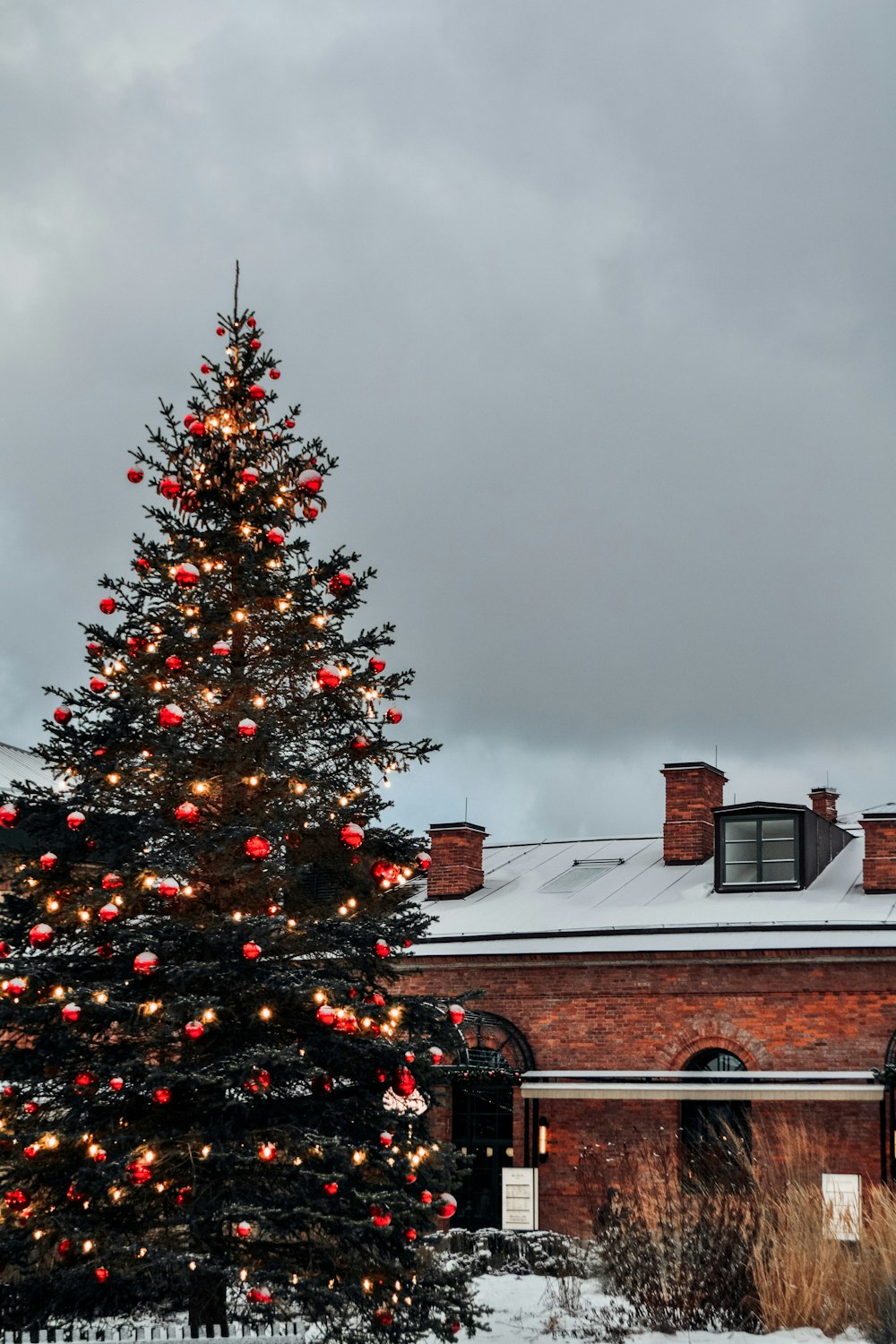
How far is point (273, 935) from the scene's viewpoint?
10.9 meters

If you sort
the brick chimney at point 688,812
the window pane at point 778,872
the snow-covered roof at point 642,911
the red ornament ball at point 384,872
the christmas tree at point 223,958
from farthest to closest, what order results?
the brick chimney at point 688,812 < the window pane at point 778,872 < the snow-covered roof at point 642,911 < the red ornament ball at point 384,872 < the christmas tree at point 223,958

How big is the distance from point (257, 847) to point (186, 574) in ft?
7.70

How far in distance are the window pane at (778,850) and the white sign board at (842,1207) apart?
4995 millimetres

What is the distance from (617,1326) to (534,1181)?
271 inches

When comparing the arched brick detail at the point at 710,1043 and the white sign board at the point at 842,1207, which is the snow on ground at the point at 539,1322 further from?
the arched brick detail at the point at 710,1043

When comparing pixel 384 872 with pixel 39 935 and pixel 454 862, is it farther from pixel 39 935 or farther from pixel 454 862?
pixel 454 862

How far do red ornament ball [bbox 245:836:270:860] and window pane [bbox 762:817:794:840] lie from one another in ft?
42.7

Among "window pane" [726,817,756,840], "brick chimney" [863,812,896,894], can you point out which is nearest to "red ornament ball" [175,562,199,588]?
"brick chimney" [863,812,896,894]

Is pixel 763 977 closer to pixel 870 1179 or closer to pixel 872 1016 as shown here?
pixel 872 1016

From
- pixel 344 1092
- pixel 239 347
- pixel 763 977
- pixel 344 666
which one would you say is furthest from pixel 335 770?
pixel 763 977

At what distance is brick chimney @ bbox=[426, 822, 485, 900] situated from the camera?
25.1m

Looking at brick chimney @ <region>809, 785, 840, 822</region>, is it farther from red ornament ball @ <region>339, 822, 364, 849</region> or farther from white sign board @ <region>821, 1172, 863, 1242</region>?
red ornament ball @ <region>339, 822, 364, 849</region>

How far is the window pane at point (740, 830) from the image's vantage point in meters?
22.4

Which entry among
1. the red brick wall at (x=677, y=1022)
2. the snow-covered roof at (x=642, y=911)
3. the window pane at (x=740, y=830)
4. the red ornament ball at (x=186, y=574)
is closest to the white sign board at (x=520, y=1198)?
the red brick wall at (x=677, y=1022)
